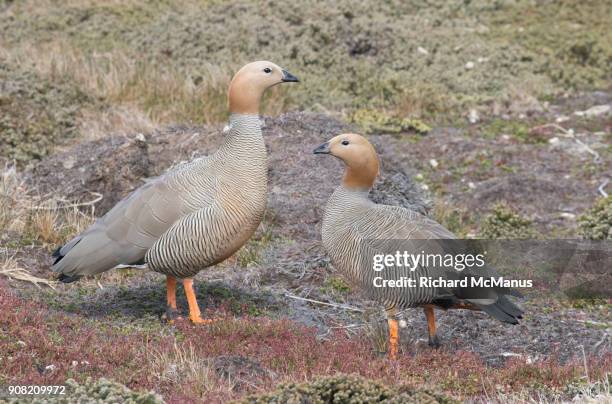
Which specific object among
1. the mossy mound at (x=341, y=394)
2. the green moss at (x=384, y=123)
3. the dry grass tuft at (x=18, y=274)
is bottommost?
the dry grass tuft at (x=18, y=274)

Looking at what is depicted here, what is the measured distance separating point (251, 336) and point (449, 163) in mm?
6642

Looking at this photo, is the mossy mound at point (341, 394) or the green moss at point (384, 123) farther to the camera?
the green moss at point (384, 123)

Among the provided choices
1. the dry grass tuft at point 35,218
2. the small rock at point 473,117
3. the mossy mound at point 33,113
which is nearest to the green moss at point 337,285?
the dry grass tuft at point 35,218

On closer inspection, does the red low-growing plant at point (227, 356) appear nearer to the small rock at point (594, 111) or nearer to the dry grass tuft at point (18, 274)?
the dry grass tuft at point (18, 274)

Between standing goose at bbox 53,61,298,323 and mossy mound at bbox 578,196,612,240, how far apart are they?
12.6 feet

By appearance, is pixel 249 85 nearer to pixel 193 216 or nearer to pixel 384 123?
pixel 193 216

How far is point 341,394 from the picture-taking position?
548 cm

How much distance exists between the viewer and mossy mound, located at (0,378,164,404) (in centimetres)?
538

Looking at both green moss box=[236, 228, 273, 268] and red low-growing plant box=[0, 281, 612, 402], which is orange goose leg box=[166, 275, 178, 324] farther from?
green moss box=[236, 228, 273, 268]

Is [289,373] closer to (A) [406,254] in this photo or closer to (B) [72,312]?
(A) [406,254]

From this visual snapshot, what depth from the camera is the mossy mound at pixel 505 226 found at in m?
10.6

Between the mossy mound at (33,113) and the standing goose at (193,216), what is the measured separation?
188 inches

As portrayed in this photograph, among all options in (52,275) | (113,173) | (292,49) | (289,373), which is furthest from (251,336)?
(292,49)

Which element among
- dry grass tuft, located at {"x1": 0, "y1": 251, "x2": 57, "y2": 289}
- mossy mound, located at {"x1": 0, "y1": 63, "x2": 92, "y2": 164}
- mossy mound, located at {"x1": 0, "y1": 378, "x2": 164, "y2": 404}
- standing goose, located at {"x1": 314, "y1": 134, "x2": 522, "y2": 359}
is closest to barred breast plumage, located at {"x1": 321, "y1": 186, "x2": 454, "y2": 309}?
standing goose, located at {"x1": 314, "y1": 134, "x2": 522, "y2": 359}
